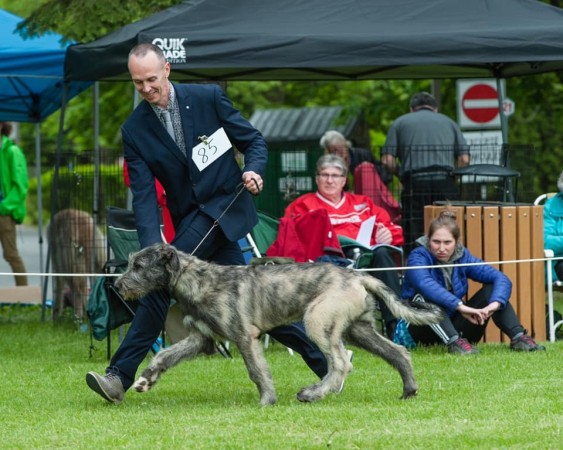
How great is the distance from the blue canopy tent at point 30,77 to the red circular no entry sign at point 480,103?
550 cm

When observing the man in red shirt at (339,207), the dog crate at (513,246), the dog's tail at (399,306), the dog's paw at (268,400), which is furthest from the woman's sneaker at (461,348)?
the dog's paw at (268,400)

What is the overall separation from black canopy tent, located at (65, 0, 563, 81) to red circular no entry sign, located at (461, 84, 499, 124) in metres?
5.90

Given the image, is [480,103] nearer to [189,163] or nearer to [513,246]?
[513,246]

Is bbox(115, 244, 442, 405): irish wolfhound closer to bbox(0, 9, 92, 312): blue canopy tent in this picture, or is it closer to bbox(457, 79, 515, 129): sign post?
bbox(0, 9, 92, 312): blue canopy tent

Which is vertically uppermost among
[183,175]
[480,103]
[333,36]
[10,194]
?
[333,36]

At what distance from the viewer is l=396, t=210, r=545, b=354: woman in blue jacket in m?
9.24

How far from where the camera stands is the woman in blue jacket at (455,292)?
30.3 feet

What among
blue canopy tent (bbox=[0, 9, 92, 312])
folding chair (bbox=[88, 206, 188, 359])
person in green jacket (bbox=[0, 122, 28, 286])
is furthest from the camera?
person in green jacket (bbox=[0, 122, 28, 286])

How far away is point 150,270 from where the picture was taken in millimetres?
6922

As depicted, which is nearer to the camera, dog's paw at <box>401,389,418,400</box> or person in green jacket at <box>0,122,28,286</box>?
dog's paw at <box>401,389,418,400</box>

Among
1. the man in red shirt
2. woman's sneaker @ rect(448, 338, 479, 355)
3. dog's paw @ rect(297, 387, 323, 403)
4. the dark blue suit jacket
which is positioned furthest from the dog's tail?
the man in red shirt

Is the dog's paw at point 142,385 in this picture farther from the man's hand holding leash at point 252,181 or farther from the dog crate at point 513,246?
the dog crate at point 513,246

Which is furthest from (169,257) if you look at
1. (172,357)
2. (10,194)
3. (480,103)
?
(480,103)

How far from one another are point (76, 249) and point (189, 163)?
5.07 m
